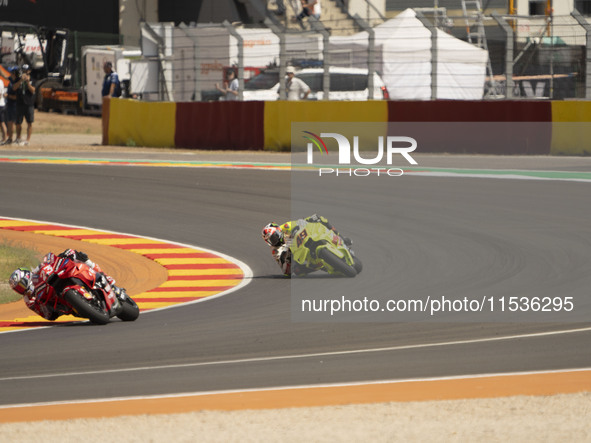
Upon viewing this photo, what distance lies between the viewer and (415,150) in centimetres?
2189

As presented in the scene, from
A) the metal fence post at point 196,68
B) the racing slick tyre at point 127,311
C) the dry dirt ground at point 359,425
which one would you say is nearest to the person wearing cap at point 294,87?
the metal fence post at point 196,68

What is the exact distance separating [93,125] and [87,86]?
343 centimetres

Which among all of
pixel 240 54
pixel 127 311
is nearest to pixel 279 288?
pixel 127 311

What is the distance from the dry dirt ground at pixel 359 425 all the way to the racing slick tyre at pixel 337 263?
414cm

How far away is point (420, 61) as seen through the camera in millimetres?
22219

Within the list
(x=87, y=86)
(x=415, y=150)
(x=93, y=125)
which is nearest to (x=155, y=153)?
(x=415, y=150)

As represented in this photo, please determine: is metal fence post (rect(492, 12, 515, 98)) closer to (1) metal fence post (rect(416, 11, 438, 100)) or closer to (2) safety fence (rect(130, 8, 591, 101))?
(2) safety fence (rect(130, 8, 591, 101))

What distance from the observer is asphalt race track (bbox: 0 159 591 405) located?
677 cm

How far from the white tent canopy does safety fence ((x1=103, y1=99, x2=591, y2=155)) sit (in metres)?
0.89

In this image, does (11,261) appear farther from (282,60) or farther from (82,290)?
(282,60)

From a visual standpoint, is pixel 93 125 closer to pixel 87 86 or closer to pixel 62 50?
pixel 87 86

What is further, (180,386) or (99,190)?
(99,190)

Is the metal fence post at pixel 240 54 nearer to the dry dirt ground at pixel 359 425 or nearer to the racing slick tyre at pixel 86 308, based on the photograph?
the racing slick tyre at pixel 86 308

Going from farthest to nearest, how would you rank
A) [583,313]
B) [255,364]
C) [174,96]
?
[174,96] → [583,313] → [255,364]
